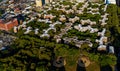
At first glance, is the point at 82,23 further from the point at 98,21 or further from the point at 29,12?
the point at 29,12

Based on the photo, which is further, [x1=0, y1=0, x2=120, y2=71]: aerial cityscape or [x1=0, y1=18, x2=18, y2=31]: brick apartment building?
[x1=0, y1=18, x2=18, y2=31]: brick apartment building

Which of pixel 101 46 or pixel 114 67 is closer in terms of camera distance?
pixel 114 67

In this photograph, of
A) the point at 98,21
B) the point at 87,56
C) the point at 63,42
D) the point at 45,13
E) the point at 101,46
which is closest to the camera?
the point at 87,56

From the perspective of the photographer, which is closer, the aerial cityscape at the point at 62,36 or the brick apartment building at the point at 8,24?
the aerial cityscape at the point at 62,36

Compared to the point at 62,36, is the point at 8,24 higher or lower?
higher

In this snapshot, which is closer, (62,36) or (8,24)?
(62,36)

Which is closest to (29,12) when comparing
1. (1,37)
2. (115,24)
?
(1,37)

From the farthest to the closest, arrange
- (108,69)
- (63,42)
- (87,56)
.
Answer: (63,42) → (87,56) → (108,69)
